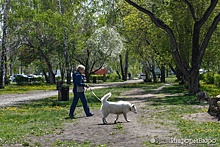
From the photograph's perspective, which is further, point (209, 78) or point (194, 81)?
point (209, 78)

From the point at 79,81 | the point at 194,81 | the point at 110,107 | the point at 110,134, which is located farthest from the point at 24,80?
the point at 110,134

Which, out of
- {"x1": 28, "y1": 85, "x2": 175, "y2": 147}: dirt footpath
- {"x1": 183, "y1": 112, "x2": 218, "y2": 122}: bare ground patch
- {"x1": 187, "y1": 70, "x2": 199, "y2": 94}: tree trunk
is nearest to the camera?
{"x1": 28, "y1": 85, "x2": 175, "y2": 147}: dirt footpath

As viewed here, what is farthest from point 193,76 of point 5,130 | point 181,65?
point 5,130

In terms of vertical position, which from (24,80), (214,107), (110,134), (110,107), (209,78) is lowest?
(110,134)

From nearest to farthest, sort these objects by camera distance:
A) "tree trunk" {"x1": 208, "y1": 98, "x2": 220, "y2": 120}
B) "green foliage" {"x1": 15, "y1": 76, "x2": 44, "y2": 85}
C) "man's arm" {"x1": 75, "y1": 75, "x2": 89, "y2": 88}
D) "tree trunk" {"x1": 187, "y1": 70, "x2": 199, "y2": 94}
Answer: "tree trunk" {"x1": 208, "y1": 98, "x2": 220, "y2": 120}, "man's arm" {"x1": 75, "y1": 75, "x2": 89, "y2": 88}, "tree trunk" {"x1": 187, "y1": 70, "x2": 199, "y2": 94}, "green foliage" {"x1": 15, "y1": 76, "x2": 44, "y2": 85}

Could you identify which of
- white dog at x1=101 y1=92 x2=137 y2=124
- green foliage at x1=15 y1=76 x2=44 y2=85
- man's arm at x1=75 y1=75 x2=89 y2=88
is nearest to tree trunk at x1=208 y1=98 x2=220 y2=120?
white dog at x1=101 y1=92 x2=137 y2=124

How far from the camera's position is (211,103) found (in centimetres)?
1346

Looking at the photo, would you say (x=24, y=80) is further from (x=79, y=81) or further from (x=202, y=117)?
(x=202, y=117)

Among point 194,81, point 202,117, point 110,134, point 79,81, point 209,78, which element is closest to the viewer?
point 110,134

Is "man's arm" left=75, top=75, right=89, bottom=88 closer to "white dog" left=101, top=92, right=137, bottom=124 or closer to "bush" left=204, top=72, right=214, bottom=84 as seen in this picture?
"white dog" left=101, top=92, right=137, bottom=124

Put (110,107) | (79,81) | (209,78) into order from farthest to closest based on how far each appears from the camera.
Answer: (209,78)
(79,81)
(110,107)

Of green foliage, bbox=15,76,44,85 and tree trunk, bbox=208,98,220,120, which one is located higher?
green foliage, bbox=15,76,44,85

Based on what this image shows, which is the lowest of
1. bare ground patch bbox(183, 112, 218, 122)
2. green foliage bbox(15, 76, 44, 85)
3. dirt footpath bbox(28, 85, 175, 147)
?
dirt footpath bbox(28, 85, 175, 147)

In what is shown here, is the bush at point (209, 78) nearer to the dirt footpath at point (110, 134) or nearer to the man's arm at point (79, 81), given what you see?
the man's arm at point (79, 81)
